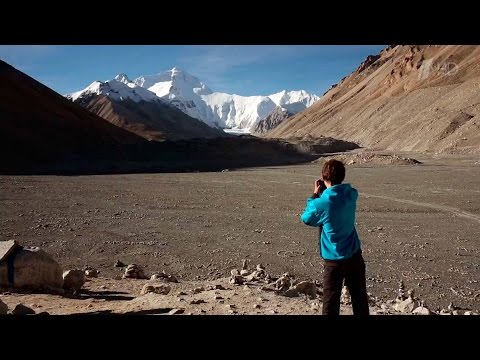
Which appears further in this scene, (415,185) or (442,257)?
(415,185)

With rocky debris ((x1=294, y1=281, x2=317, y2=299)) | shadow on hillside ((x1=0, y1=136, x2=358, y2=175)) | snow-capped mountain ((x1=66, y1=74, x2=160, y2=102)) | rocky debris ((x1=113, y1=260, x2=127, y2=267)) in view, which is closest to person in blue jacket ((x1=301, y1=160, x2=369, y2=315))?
rocky debris ((x1=294, y1=281, x2=317, y2=299))

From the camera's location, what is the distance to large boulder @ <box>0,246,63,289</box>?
6336 mm

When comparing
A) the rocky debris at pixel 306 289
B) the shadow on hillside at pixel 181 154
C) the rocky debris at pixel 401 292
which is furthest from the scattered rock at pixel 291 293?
the shadow on hillside at pixel 181 154

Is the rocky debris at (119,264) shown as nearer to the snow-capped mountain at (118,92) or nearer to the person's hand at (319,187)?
the person's hand at (319,187)

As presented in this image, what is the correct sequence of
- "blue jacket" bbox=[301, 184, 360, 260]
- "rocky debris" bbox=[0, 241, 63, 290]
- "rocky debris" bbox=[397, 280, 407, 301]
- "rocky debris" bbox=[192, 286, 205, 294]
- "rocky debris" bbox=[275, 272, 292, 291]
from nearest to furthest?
"blue jacket" bbox=[301, 184, 360, 260], "rocky debris" bbox=[0, 241, 63, 290], "rocky debris" bbox=[192, 286, 205, 294], "rocky debris" bbox=[275, 272, 292, 291], "rocky debris" bbox=[397, 280, 407, 301]

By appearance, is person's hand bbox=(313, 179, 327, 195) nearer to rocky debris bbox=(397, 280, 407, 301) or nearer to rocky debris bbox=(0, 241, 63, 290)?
rocky debris bbox=(397, 280, 407, 301)

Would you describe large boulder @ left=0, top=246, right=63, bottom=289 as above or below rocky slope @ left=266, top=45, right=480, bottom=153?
below

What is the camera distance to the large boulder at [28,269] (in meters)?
6.34
